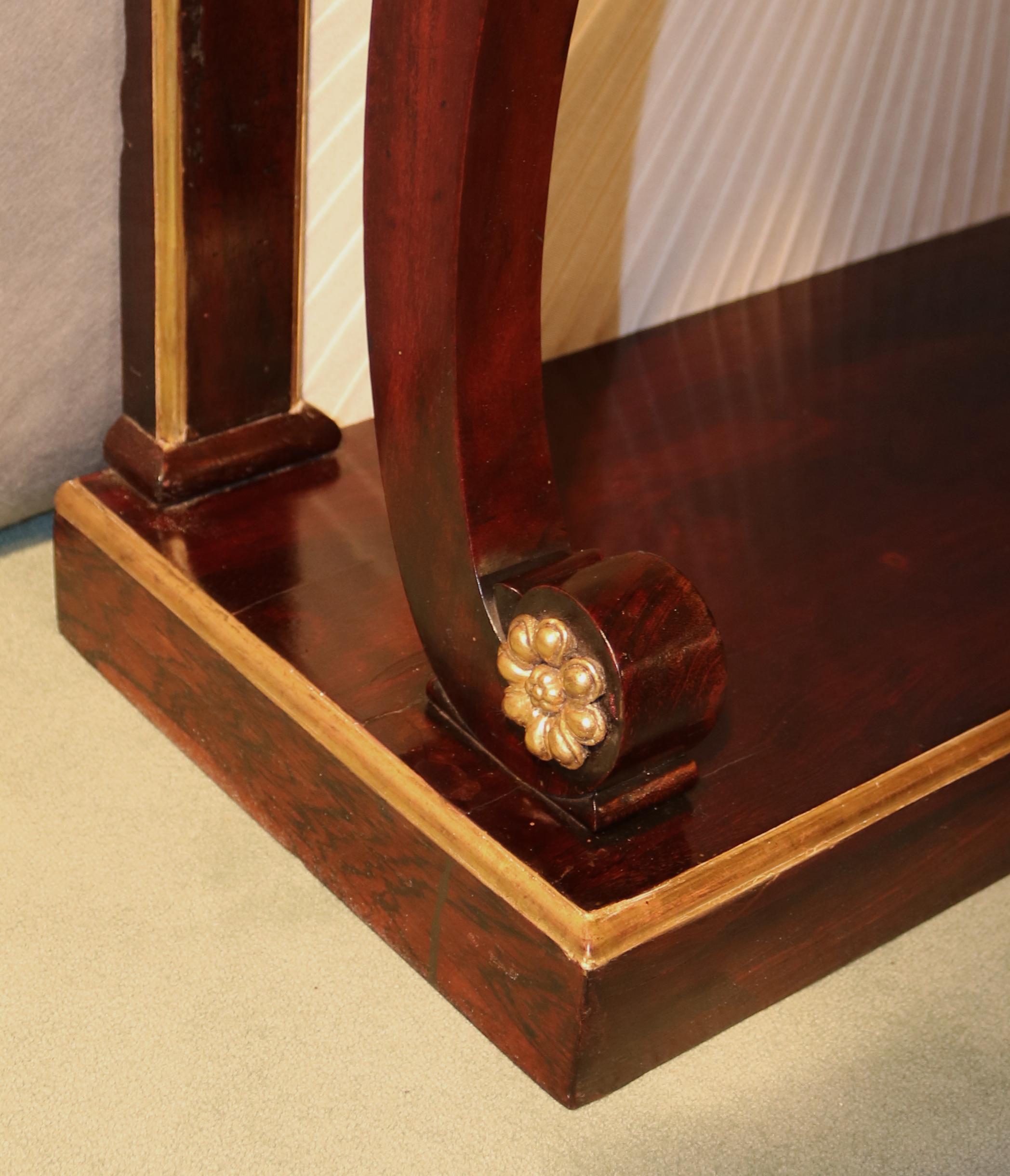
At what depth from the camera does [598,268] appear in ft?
5.06

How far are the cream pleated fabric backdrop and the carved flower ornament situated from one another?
533 millimetres

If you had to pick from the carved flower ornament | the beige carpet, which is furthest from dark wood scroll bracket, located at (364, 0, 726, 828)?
the beige carpet

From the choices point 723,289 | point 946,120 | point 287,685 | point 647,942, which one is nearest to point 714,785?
point 647,942

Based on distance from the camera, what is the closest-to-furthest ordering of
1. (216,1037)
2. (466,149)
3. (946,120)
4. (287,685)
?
(466,149) → (216,1037) → (287,685) → (946,120)

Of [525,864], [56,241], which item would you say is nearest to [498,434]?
[525,864]

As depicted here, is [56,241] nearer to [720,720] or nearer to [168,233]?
[168,233]

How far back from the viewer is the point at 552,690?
2.90 ft

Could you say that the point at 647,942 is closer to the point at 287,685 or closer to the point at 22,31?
Result: the point at 287,685

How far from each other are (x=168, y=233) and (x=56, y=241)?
0.35 ft

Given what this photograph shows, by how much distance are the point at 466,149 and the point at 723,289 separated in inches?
35.5

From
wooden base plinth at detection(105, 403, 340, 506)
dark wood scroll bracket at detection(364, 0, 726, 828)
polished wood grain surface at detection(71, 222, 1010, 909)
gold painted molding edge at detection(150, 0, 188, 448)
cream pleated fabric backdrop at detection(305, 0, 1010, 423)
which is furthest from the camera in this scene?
cream pleated fabric backdrop at detection(305, 0, 1010, 423)

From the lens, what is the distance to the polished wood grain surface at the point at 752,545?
98 centimetres

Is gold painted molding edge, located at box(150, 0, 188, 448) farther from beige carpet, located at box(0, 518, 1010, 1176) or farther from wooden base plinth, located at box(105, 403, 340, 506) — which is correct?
beige carpet, located at box(0, 518, 1010, 1176)

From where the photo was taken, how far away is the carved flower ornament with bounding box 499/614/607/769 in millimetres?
868
